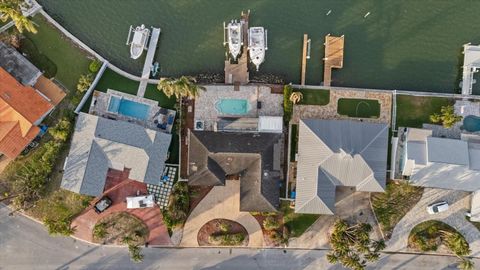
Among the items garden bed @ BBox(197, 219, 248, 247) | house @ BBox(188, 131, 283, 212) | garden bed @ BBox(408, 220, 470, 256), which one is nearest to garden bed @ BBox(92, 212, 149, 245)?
garden bed @ BBox(197, 219, 248, 247)

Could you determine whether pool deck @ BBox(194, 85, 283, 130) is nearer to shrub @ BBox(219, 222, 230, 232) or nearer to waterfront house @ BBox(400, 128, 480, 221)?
shrub @ BBox(219, 222, 230, 232)

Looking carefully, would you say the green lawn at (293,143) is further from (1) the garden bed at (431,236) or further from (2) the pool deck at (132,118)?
(1) the garden bed at (431,236)

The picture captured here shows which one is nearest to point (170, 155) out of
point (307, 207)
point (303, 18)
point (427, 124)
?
point (307, 207)

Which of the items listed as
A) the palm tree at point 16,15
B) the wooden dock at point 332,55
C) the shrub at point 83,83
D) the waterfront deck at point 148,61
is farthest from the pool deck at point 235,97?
the palm tree at point 16,15

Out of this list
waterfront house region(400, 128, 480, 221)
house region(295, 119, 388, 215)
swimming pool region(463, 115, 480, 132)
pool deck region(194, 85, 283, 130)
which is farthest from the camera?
swimming pool region(463, 115, 480, 132)

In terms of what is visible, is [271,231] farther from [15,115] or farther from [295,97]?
[15,115]

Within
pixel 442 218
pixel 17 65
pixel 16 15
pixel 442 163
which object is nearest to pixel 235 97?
pixel 442 163
